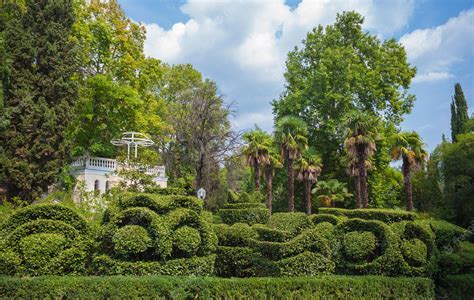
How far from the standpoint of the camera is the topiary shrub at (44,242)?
411 inches

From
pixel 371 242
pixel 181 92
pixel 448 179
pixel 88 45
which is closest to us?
pixel 371 242

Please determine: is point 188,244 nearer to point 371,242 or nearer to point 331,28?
point 371,242

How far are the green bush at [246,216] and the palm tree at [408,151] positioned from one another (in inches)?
649

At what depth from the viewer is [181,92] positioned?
38.3m

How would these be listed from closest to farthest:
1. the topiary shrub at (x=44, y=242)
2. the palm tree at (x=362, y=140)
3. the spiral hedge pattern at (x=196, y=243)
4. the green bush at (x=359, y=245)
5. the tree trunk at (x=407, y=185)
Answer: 1. the topiary shrub at (x=44, y=242)
2. the spiral hedge pattern at (x=196, y=243)
3. the green bush at (x=359, y=245)
4. the palm tree at (x=362, y=140)
5. the tree trunk at (x=407, y=185)

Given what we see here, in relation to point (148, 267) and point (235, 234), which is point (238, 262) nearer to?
point (235, 234)

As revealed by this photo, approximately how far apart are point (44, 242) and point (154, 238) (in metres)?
2.68

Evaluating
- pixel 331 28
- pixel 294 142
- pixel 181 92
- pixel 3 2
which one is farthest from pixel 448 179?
pixel 3 2

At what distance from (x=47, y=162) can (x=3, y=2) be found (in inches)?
399

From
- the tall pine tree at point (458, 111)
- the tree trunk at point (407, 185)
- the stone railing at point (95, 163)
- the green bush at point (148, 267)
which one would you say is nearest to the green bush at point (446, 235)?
the green bush at point (148, 267)

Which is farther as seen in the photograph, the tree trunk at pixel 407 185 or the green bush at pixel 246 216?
the tree trunk at pixel 407 185

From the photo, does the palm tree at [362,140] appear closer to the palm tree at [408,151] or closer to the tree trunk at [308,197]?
the palm tree at [408,151]

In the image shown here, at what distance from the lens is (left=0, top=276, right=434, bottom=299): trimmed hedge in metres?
9.81

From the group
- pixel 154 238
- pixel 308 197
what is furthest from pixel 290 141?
pixel 154 238
